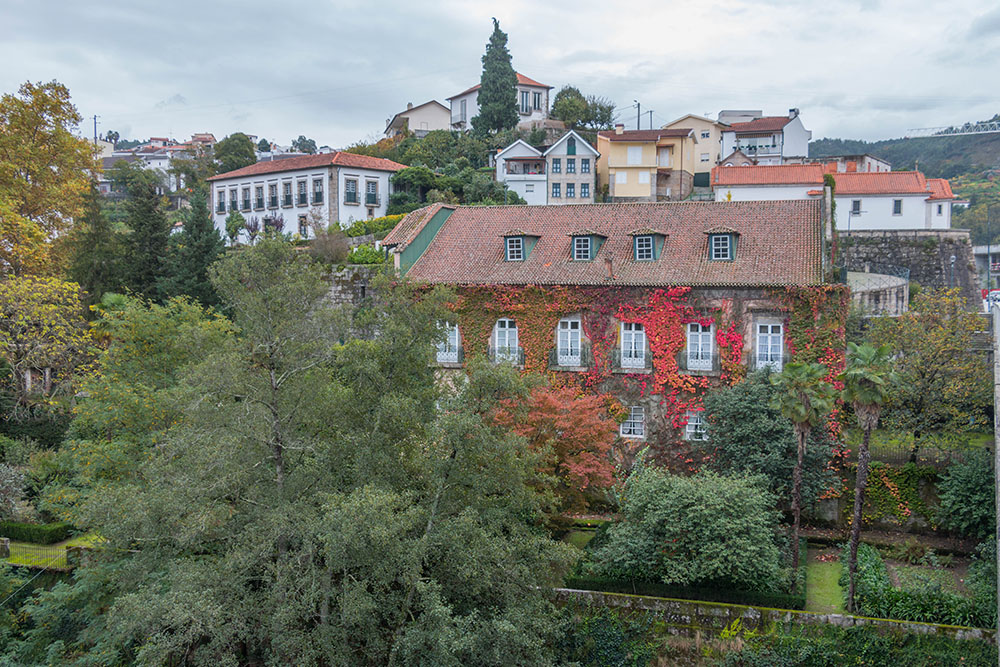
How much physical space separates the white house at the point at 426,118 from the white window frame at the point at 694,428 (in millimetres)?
61749

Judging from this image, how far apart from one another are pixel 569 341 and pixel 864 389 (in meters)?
11.9

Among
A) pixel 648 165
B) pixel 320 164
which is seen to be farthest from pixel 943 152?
pixel 320 164

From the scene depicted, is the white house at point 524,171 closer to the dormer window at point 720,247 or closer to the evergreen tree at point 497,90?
the evergreen tree at point 497,90

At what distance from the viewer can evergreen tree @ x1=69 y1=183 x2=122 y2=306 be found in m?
36.6

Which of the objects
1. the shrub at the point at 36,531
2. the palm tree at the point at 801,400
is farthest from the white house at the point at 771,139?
the shrub at the point at 36,531

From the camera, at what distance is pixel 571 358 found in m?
28.8

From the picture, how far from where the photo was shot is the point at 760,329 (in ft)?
87.7

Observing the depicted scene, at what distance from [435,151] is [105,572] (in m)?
52.3

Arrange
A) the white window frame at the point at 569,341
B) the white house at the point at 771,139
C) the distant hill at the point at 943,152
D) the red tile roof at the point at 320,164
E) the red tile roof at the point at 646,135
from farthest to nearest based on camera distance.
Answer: the distant hill at the point at 943,152 < the white house at the point at 771,139 < the red tile roof at the point at 646,135 < the red tile roof at the point at 320,164 < the white window frame at the point at 569,341

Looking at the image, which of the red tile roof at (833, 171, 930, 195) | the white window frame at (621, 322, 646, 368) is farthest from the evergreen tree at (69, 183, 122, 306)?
the red tile roof at (833, 171, 930, 195)

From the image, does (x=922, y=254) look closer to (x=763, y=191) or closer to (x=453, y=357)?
(x=763, y=191)

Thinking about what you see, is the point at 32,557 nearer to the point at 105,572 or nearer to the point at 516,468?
the point at 105,572

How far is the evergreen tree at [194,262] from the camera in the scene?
36250 mm

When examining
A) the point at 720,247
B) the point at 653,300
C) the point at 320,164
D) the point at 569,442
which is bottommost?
the point at 569,442
